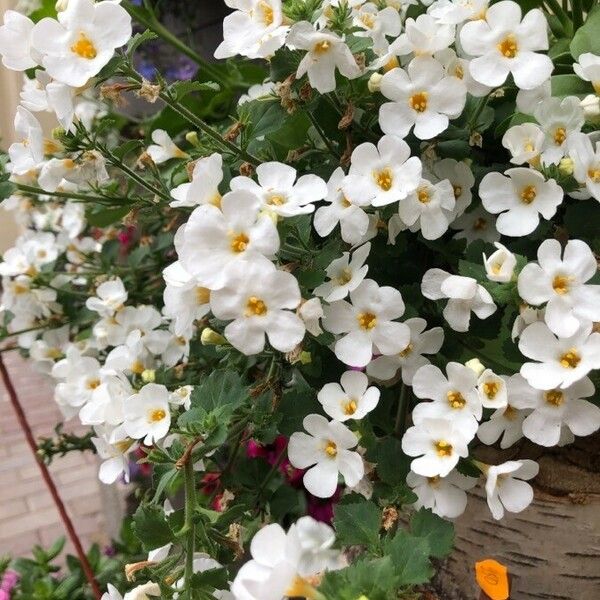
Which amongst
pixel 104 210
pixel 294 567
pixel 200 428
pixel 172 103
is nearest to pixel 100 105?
pixel 104 210

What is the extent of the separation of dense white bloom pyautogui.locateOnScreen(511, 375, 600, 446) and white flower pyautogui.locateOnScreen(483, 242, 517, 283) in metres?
0.06

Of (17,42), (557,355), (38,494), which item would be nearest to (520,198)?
(557,355)

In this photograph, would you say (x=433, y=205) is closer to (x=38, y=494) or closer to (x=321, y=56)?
(x=321, y=56)

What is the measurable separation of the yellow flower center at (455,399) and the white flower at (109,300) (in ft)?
1.10

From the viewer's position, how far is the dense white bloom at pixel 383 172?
1.37 feet

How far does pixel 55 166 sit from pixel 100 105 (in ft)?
1.90

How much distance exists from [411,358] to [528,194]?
0.39 feet

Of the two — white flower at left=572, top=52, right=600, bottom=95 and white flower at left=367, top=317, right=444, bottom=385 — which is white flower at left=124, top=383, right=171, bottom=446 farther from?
white flower at left=572, top=52, right=600, bottom=95

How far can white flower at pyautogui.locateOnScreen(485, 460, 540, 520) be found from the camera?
41 cm

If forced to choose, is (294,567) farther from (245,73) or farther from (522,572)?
(245,73)

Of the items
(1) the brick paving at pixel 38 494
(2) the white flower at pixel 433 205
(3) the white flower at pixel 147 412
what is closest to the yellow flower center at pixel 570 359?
(2) the white flower at pixel 433 205

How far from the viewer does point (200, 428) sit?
41 cm

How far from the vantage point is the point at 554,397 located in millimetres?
410

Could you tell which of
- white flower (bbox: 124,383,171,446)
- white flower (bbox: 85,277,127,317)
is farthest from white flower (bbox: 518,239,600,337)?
white flower (bbox: 85,277,127,317)
